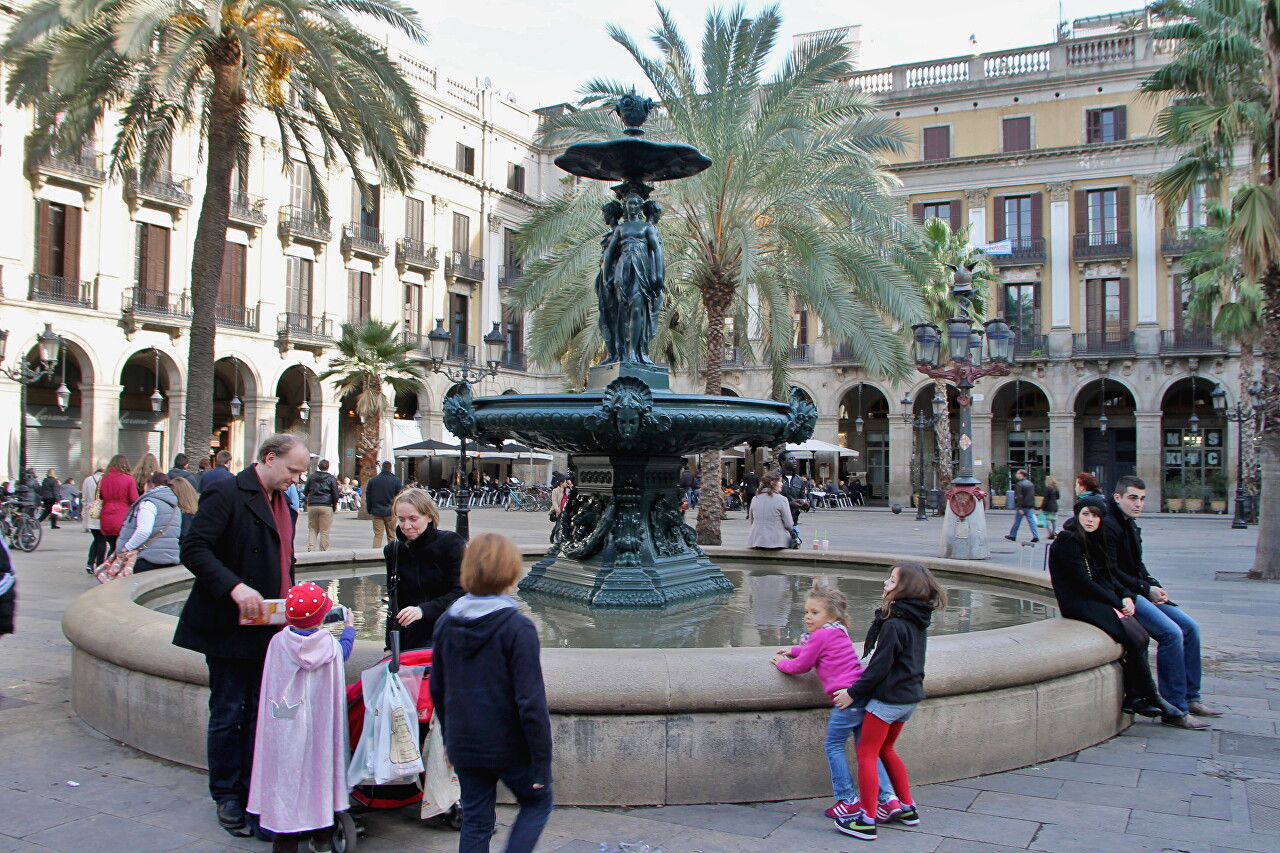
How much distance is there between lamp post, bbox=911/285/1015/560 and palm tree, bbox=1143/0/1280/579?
3.04 meters

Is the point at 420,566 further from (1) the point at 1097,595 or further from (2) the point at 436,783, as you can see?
(1) the point at 1097,595

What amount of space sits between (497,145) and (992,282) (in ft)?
71.4

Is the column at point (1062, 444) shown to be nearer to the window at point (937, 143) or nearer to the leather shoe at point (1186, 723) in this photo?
the window at point (937, 143)

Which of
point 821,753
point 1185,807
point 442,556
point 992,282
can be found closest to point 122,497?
point 442,556

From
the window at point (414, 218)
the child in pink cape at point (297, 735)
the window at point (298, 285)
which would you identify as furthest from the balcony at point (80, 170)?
the child in pink cape at point (297, 735)

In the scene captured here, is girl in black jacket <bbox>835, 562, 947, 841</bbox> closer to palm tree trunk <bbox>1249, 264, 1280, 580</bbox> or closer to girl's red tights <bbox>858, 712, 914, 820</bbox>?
girl's red tights <bbox>858, 712, 914, 820</bbox>

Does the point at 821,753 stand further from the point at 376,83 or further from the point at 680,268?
the point at 680,268

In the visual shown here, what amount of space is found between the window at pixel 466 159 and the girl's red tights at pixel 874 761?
131ft

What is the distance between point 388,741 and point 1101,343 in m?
37.9

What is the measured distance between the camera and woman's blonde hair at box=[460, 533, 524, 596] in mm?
3016

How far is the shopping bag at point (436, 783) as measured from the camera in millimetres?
3699

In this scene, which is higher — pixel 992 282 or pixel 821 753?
pixel 992 282

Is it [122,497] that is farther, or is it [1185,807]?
[122,497]

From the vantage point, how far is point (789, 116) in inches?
595
